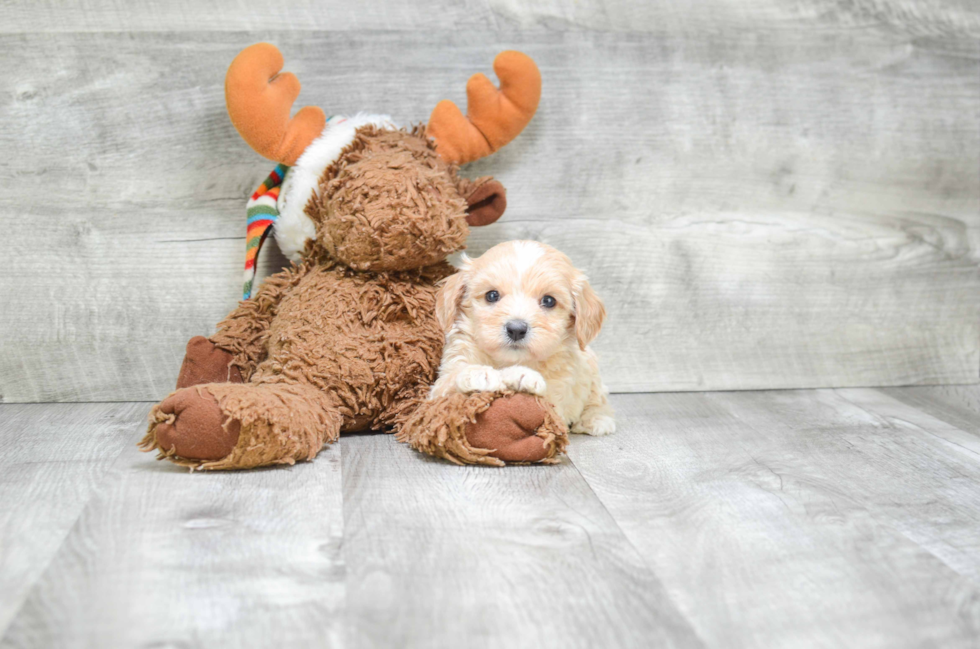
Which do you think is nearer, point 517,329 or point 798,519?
point 798,519

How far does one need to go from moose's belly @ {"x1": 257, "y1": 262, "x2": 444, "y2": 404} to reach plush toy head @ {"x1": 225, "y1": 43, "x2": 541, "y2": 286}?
0.05m

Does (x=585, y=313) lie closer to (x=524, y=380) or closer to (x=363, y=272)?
(x=524, y=380)

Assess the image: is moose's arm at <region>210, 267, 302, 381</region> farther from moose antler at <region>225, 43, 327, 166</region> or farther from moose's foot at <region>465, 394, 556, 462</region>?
moose's foot at <region>465, 394, 556, 462</region>

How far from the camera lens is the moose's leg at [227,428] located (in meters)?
1.12

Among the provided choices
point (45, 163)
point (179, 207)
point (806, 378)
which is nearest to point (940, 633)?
point (806, 378)

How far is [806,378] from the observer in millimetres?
1839

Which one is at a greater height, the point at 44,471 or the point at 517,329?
the point at 517,329

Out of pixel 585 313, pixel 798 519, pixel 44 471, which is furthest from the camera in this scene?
pixel 585 313

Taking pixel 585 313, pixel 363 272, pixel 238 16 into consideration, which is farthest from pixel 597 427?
pixel 238 16

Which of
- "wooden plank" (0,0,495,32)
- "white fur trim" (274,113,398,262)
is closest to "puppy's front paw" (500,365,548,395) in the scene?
"white fur trim" (274,113,398,262)

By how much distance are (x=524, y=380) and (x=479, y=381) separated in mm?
67

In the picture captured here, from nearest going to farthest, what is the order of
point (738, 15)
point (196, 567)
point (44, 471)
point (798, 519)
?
point (196, 567), point (798, 519), point (44, 471), point (738, 15)

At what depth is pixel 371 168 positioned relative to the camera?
1.36 metres

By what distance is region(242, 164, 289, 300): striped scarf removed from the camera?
4.89ft
